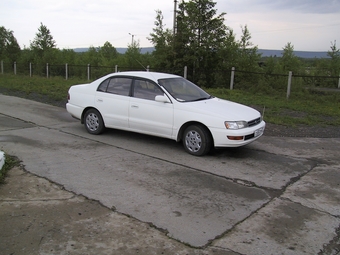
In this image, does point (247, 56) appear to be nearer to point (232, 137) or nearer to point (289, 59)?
point (289, 59)

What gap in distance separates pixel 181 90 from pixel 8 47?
3563 centimetres

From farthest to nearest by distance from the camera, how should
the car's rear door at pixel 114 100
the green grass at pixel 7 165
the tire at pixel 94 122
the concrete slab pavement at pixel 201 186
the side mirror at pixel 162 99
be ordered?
the tire at pixel 94 122 → the car's rear door at pixel 114 100 → the side mirror at pixel 162 99 → the green grass at pixel 7 165 → the concrete slab pavement at pixel 201 186

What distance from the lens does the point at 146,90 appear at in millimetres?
7410

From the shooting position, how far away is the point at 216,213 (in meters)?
4.26

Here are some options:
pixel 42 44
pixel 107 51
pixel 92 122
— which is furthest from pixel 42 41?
pixel 92 122

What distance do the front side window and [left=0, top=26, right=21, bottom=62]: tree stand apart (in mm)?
33993

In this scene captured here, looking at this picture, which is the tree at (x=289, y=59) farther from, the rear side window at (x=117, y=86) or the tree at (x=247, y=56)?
the rear side window at (x=117, y=86)

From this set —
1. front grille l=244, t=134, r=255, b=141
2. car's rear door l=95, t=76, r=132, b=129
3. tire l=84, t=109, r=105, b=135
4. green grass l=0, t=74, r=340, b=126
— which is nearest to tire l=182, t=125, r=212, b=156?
front grille l=244, t=134, r=255, b=141

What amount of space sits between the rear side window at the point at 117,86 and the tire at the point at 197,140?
178 cm

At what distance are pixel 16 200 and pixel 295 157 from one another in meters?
5.13

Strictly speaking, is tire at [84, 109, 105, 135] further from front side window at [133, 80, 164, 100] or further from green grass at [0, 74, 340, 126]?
green grass at [0, 74, 340, 126]

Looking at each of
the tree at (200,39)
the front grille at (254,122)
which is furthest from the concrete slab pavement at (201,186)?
the tree at (200,39)

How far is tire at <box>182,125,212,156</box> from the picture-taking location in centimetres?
653

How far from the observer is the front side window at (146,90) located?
7243 mm
